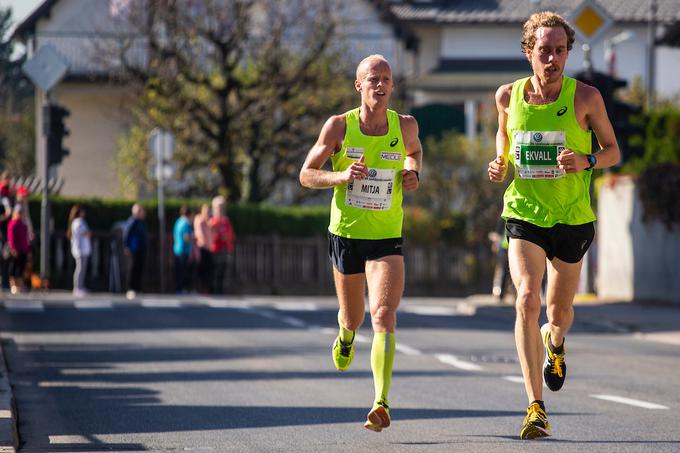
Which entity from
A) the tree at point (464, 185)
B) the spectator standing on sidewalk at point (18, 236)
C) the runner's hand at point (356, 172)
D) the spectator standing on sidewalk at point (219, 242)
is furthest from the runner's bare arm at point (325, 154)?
the tree at point (464, 185)

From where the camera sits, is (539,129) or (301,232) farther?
(301,232)

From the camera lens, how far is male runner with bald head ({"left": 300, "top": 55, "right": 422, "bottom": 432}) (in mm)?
9391

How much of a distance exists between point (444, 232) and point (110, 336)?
73.4 ft

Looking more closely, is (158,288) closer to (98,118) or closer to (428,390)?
(98,118)

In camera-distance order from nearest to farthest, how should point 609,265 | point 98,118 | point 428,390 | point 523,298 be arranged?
1. point 523,298
2. point 428,390
3. point 609,265
4. point 98,118

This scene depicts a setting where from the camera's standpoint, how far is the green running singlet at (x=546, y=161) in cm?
908

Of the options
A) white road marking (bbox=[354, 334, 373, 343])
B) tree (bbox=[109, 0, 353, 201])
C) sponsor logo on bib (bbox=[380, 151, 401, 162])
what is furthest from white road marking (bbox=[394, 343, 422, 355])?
tree (bbox=[109, 0, 353, 201])

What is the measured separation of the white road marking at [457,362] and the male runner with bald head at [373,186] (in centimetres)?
592

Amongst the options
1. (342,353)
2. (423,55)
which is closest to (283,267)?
(423,55)

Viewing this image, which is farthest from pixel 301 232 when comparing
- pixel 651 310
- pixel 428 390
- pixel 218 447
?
pixel 218 447

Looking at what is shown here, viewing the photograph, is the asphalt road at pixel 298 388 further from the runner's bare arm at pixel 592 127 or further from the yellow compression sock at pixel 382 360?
the runner's bare arm at pixel 592 127

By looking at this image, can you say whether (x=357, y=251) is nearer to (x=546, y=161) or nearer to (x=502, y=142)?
(x=502, y=142)

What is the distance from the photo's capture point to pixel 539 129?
359 inches

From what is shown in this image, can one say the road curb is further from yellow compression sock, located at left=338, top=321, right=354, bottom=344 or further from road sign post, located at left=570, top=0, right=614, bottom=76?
road sign post, located at left=570, top=0, right=614, bottom=76
